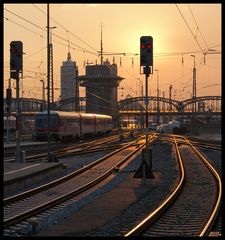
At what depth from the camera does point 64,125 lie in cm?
5441

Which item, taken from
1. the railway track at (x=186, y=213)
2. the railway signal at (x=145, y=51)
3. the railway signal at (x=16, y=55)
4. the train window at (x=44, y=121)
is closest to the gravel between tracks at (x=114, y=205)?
the railway track at (x=186, y=213)

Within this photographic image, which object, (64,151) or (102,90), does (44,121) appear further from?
(102,90)

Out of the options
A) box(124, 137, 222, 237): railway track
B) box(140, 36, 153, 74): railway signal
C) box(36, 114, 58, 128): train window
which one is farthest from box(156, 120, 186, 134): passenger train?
box(140, 36, 153, 74): railway signal

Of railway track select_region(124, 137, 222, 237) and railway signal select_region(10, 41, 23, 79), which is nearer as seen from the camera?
railway track select_region(124, 137, 222, 237)

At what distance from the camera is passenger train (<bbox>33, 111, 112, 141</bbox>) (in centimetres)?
5262

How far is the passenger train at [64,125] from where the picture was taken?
5262 centimetres

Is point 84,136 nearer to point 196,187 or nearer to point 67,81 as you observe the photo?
point 196,187

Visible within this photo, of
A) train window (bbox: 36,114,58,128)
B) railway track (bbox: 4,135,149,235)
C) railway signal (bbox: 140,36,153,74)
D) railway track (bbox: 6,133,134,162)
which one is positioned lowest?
railway track (bbox: 4,135,149,235)

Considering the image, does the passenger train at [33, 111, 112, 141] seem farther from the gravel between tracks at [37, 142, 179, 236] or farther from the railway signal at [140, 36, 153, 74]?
the railway signal at [140, 36, 153, 74]

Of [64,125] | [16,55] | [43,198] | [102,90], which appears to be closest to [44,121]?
[64,125]

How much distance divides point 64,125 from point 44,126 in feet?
7.22

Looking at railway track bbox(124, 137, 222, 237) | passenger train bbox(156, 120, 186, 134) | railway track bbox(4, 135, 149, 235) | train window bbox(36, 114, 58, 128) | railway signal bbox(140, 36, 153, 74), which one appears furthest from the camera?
passenger train bbox(156, 120, 186, 134)

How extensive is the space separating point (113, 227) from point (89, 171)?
15099 mm

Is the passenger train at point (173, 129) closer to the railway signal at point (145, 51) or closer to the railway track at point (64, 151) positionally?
the railway track at point (64, 151)
